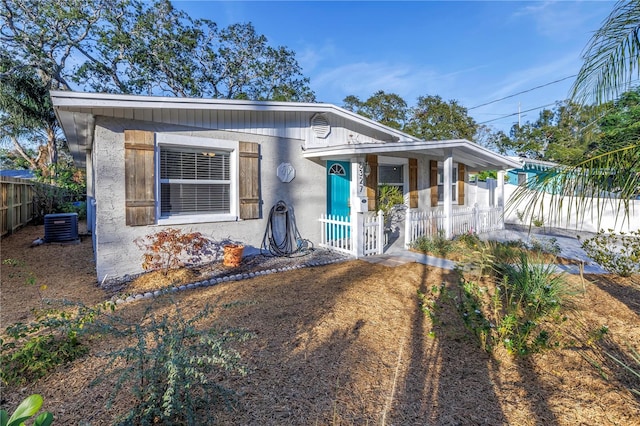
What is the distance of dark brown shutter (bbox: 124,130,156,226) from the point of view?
4.98 metres

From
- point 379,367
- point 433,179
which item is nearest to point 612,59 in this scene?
point 379,367

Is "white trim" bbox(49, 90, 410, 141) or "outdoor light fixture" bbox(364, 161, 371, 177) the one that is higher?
"white trim" bbox(49, 90, 410, 141)

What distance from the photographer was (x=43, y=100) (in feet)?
46.6

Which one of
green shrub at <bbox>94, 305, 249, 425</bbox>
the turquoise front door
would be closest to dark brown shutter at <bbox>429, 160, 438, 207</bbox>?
the turquoise front door

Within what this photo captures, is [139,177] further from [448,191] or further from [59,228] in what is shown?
[448,191]

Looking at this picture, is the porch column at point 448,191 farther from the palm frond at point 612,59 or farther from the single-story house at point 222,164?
the palm frond at point 612,59

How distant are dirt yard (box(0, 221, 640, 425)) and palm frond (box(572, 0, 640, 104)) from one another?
2000mm

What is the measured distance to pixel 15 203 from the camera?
32.2 feet

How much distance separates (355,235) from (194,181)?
336 cm

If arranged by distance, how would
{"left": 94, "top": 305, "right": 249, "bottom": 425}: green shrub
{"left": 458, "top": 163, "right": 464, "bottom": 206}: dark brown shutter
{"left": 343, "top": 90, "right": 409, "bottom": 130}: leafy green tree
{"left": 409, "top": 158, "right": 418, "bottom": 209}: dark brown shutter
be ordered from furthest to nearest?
{"left": 343, "top": 90, "right": 409, "bottom": 130}: leafy green tree < {"left": 458, "top": 163, "right": 464, "bottom": 206}: dark brown shutter < {"left": 409, "top": 158, "right": 418, "bottom": 209}: dark brown shutter < {"left": 94, "top": 305, "right": 249, "bottom": 425}: green shrub

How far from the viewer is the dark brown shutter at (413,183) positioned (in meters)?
9.13

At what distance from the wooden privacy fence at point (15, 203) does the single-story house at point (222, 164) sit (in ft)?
9.97

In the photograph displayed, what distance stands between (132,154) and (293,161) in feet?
10.3

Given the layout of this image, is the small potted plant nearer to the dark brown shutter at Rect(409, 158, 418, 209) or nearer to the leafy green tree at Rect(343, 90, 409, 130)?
the dark brown shutter at Rect(409, 158, 418, 209)
